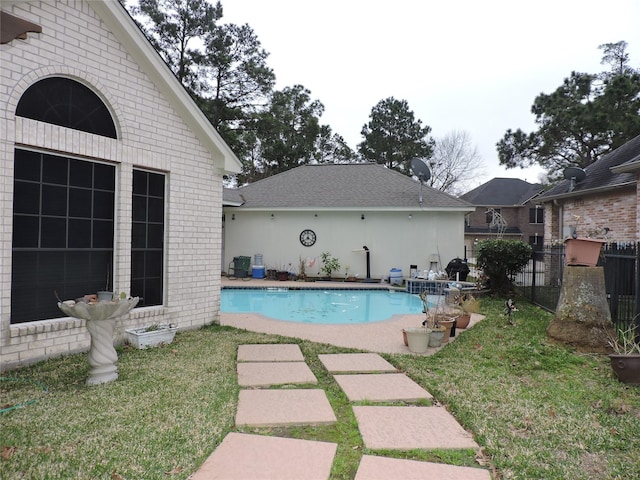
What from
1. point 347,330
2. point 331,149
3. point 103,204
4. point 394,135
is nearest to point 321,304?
point 347,330

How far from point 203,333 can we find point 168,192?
8.79 feet

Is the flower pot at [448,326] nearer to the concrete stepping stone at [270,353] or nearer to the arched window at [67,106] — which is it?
the concrete stepping stone at [270,353]

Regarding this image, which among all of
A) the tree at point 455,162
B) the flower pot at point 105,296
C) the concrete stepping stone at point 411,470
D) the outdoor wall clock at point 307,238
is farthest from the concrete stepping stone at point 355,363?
the tree at point 455,162

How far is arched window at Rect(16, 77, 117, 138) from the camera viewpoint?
537 centimetres

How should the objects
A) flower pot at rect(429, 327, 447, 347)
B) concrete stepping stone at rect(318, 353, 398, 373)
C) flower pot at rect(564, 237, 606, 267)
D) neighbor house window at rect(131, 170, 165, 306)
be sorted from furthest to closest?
flower pot at rect(564, 237, 606, 267) → flower pot at rect(429, 327, 447, 347) → neighbor house window at rect(131, 170, 165, 306) → concrete stepping stone at rect(318, 353, 398, 373)

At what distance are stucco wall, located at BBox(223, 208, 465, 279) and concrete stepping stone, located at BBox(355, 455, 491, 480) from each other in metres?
14.3

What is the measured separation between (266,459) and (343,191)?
16.0 m

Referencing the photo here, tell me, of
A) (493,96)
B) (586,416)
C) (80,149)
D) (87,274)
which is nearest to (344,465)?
(586,416)

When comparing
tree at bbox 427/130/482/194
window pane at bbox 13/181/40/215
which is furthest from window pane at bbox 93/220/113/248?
tree at bbox 427/130/482/194

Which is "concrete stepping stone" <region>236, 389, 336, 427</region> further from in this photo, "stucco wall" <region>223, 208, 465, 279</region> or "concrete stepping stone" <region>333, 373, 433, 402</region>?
"stucco wall" <region>223, 208, 465, 279</region>

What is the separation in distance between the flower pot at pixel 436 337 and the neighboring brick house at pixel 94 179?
4.37 meters

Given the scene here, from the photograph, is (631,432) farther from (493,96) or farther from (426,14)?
(493,96)

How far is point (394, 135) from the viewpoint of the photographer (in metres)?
37.3

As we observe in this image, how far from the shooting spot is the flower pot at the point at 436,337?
7.08 m
